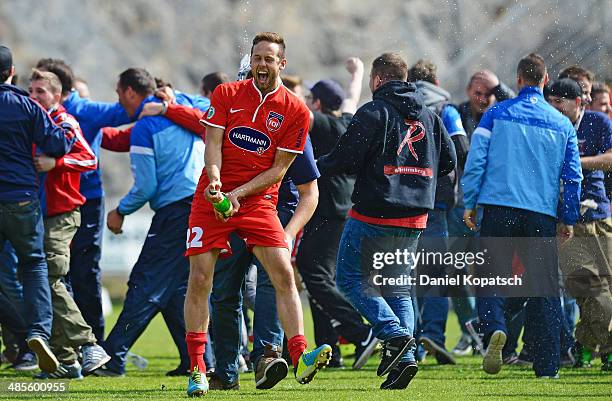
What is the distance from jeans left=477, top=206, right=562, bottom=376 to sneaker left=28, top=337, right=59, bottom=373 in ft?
10.1

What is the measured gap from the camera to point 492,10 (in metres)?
29.1

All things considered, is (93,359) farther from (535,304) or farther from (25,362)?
(535,304)

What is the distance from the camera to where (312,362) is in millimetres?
7324

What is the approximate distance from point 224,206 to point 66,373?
256cm

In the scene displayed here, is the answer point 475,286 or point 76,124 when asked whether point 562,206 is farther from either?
point 76,124

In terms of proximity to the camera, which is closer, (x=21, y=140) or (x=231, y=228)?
(x=231, y=228)

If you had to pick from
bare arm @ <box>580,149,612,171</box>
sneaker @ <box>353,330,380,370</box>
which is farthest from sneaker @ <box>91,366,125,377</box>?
bare arm @ <box>580,149,612,171</box>

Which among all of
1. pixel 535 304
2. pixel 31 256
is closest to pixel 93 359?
pixel 31 256

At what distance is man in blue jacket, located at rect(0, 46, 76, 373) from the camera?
872 centimetres

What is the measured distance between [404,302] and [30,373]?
3.13m

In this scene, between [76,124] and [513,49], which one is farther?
[513,49]

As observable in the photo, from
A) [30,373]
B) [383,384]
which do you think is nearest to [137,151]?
[30,373]

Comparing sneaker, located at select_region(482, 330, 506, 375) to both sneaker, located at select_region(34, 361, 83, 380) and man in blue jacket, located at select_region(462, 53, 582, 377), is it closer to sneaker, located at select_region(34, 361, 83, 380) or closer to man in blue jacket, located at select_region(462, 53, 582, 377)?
man in blue jacket, located at select_region(462, 53, 582, 377)

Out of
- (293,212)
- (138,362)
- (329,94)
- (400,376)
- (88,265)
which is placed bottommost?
(138,362)
